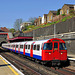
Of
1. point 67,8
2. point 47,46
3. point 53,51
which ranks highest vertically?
point 67,8

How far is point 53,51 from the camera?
1531 centimetres

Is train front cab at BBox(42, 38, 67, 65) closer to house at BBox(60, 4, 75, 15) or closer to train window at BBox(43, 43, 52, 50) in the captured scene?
train window at BBox(43, 43, 52, 50)

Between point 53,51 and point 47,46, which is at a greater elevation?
point 47,46

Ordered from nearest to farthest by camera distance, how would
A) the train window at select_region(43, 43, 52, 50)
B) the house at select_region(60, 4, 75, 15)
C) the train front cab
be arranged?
1. the train front cab
2. the train window at select_region(43, 43, 52, 50)
3. the house at select_region(60, 4, 75, 15)

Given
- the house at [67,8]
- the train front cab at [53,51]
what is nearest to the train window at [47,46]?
the train front cab at [53,51]

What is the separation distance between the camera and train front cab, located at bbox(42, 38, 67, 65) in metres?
15.2

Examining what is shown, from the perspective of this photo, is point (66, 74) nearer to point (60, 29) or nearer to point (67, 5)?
point (60, 29)

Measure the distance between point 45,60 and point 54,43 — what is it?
71.1 inches

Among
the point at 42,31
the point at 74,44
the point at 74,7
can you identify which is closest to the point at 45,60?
the point at 74,44

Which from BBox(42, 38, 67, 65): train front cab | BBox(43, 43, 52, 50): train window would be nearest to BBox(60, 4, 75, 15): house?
BBox(42, 38, 67, 65): train front cab

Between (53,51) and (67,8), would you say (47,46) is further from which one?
(67,8)

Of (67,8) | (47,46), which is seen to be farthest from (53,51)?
(67,8)

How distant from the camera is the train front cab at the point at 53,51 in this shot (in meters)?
15.2

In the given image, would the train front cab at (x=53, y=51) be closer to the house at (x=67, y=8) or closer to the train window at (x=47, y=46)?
the train window at (x=47, y=46)
